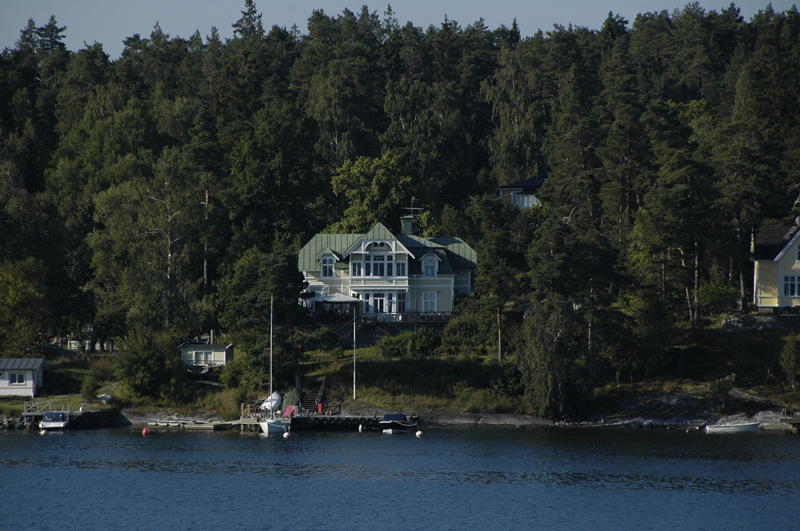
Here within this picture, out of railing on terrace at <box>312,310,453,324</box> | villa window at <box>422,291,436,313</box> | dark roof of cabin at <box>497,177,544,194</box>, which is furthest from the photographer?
dark roof of cabin at <box>497,177,544,194</box>

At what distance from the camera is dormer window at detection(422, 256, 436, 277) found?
7581 centimetres

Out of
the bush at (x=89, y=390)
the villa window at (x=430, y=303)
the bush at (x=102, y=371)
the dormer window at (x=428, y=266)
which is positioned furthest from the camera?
the dormer window at (x=428, y=266)

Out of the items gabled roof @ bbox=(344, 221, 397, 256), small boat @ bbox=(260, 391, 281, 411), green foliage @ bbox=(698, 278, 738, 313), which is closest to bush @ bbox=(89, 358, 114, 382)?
small boat @ bbox=(260, 391, 281, 411)

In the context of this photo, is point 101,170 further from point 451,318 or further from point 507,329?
point 507,329

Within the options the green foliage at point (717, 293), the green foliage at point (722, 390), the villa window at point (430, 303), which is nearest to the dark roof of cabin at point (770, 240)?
the green foliage at point (717, 293)

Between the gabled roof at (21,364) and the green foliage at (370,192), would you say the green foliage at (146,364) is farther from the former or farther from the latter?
→ the green foliage at (370,192)

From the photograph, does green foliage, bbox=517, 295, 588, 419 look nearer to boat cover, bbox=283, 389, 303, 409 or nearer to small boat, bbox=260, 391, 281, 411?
boat cover, bbox=283, 389, 303, 409

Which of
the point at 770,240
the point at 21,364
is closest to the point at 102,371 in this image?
the point at 21,364

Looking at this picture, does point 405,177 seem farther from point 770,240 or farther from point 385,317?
point 770,240

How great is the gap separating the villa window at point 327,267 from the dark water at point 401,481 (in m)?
21.0

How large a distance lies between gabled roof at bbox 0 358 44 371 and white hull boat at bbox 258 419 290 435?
56.0ft

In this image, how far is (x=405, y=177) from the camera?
90.4 m

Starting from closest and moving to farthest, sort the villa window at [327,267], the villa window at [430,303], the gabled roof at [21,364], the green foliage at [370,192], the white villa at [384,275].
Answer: the gabled roof at [21,364] < the white villa at [384,275] < the villa window at [430,303] < the villa window at [327,267] < the green foliage at [370,192]

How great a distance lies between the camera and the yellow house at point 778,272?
69131 mm
